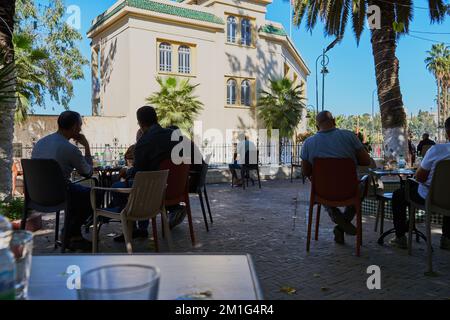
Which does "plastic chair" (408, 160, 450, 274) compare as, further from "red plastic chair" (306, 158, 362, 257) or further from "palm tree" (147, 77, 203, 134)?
"palm tree" (147, 77, 203, 134)

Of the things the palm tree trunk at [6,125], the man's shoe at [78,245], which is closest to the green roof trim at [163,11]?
the palm tree trunk at [6,125]

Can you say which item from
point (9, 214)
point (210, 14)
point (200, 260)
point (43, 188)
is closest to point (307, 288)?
point (200, 260)

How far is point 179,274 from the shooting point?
1312 mm

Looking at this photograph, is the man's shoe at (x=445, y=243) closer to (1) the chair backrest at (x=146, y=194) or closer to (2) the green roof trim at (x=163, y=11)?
(1) the chair backrest at (x=146, y=194)

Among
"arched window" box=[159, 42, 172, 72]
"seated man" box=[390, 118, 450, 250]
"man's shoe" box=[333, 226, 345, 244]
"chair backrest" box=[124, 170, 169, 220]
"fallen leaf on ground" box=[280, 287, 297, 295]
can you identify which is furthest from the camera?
"arched window" box=[159, 42, 172, 72]

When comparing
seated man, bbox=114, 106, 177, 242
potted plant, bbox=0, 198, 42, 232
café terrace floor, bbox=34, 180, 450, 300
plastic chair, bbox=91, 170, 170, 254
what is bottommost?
café terrace floor, bbox=34, 180, 450, 300

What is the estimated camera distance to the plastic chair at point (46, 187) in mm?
4340

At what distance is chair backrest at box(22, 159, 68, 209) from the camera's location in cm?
434

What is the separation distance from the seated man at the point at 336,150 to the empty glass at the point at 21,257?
4.16 metres

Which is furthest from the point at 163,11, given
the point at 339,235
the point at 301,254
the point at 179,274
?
the point at 179,274

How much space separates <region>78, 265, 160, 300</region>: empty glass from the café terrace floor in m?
1.21

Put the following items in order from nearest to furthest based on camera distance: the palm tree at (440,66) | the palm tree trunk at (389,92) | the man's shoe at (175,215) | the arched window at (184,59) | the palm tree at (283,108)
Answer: the man's shoe at (175,215), the palm tree trunk at (389,92), the arched window at (184,59), the palm tree at (283,108), the palm tree at (440,66)

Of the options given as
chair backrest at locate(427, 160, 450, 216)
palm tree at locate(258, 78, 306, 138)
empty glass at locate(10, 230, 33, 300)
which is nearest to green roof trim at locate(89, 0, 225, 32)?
palm tree at locate(258, 78, 306, 138)
